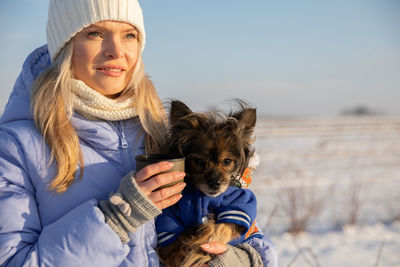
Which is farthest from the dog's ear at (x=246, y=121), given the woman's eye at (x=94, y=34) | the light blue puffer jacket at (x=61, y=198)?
the woman's eye at (x=94, y=34)

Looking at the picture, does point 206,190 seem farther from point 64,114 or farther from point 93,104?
point 64,114

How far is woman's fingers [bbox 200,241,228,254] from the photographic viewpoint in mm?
2385

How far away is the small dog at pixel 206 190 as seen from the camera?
243 centimetres

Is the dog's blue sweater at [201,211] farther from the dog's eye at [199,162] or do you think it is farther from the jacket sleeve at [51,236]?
the jacket sleeve at [51,236]

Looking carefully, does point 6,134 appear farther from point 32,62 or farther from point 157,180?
point 157,180

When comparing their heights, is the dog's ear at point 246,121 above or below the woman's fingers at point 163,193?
above

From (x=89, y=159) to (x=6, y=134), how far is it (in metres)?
0.49

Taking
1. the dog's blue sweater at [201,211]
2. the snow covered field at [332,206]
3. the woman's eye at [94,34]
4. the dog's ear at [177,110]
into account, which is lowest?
the snow covered field at [332,206]

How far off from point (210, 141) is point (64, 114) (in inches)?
40.8

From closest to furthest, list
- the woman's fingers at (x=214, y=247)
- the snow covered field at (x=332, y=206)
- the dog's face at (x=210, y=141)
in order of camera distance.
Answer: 1. the woman's fingers at (x=214, y=247)
2. the dog's face at (x=210, y=141)
3. the snow covered field at (x=332, y=206)

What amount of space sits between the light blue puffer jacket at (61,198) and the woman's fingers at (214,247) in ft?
1.10

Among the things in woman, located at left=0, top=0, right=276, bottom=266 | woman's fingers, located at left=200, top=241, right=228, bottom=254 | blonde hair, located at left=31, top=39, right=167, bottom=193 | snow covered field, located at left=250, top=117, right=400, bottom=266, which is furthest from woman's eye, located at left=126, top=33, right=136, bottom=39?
snow covered field, located at left=250, top=117, right=400, bottom=266

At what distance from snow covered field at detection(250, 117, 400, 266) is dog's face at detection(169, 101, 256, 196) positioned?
1491 mm

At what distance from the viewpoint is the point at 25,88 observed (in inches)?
94.7
